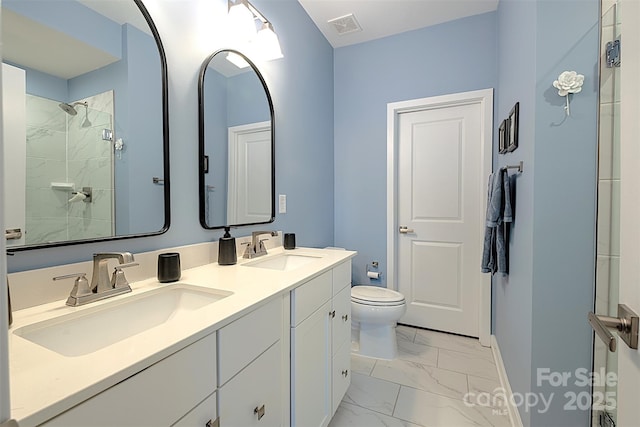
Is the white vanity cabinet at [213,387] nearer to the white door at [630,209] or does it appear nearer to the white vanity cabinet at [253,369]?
the white vanity cabinet at [253,369]

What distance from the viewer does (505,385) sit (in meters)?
1.77

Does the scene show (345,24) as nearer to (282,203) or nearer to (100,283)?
(282,203)

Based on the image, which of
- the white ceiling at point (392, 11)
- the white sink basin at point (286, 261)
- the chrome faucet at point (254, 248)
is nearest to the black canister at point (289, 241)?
the white sink basin at point (286, 261)

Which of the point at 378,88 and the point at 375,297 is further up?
the point at 378,88

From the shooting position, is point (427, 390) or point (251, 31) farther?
point (427, 390)

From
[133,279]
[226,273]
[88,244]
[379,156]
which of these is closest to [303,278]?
[226,273]

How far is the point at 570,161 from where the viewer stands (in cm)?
115

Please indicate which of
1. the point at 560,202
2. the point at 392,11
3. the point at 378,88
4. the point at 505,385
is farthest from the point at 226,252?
the point at 392,11

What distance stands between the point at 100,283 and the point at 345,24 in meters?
2.53

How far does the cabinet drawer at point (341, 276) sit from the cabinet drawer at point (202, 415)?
2.72ft

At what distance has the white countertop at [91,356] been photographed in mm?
433

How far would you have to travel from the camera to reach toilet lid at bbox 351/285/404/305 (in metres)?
2.07

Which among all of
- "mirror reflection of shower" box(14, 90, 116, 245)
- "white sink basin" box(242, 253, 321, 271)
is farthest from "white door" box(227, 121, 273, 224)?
"mirror reflection of shower" box(14, 90, 116, 245)

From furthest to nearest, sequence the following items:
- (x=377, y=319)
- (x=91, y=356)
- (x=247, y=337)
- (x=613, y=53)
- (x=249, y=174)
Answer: (x=377, y=319) < (x=249, y=174) < (x=613, y=53) < (x=247, y=337) < (x=91, y=356)
